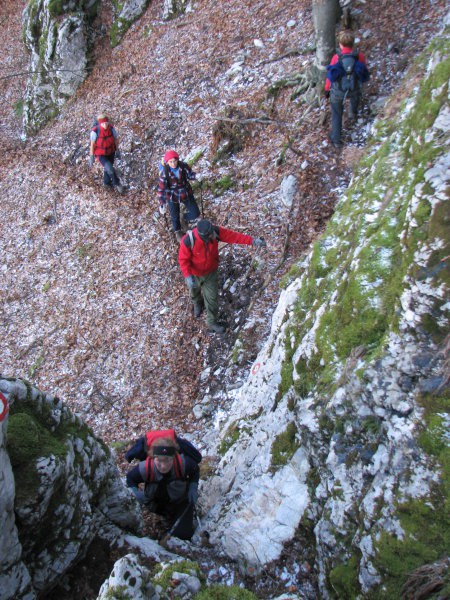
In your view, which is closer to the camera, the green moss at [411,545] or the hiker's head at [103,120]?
the green moss at [411,545]


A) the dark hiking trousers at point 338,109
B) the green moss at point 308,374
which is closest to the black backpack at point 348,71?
the dark hiking trousers at point 338,109

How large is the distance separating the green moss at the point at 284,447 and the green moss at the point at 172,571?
4.58 ft

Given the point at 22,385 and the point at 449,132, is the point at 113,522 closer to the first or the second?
the point at 22,385

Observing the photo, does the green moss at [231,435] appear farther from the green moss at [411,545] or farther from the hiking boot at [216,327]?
the green moss at [411,545]

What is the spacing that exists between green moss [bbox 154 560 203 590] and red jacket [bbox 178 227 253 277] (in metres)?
4.78

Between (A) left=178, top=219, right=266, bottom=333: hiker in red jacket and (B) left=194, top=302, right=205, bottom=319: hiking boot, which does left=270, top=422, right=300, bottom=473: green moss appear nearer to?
(A) left=178, top=219, right=266, bottom=333: hiker in red jacket

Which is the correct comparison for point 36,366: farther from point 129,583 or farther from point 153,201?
point 129,583

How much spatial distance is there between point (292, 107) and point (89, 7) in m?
12.4

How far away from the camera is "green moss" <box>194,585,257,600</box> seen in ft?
11.9

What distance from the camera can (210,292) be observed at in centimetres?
812

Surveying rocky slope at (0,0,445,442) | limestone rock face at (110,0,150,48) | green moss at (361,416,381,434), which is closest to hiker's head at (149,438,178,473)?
green moss at (361,416,381,434)

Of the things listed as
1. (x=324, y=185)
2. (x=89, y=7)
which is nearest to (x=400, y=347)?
(x=324, y=185)

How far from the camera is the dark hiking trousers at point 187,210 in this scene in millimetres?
9784

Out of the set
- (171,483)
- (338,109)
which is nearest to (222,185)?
(338,109)
